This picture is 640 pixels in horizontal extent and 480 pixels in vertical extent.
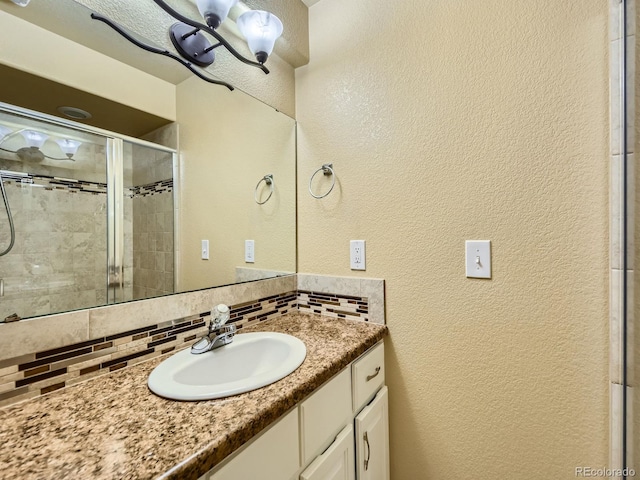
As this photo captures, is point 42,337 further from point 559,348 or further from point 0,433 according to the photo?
point 559,348

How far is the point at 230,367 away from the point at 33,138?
833mm

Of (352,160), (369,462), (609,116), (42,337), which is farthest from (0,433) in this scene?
(609,116)

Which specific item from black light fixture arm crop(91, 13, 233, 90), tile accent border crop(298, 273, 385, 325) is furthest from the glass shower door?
tile accent border crop(298, 273, 385, 325)

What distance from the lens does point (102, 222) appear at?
0.84 meters

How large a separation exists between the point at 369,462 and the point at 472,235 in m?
0.87

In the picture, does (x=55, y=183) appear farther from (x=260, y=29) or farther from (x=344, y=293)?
(x=344, y=293)

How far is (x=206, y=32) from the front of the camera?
1.06 meters

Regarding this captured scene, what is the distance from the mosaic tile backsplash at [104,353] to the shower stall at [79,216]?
0.34 feet

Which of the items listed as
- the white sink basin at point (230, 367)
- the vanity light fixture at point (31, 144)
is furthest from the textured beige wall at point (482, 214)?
the vanity light fixture at point (31, 144)

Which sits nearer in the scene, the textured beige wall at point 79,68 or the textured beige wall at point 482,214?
the textured beige wall at point 79,68

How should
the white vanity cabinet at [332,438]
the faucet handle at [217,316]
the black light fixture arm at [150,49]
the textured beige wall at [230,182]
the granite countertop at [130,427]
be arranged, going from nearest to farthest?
the granite countertop at [130,427] → the white vanity cabinet at [332,438] → the black light fixture arm at [150,49] → the faucet handle at [217,316] → the textured beige wall at [230,182]

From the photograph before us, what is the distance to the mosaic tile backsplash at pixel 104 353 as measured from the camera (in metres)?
0.64

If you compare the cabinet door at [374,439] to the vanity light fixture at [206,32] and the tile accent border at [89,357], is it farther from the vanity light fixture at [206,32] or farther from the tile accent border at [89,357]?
the vanity light fixture at [206,32]

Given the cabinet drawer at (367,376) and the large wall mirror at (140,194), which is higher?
the large wall mirror at (140,194)
